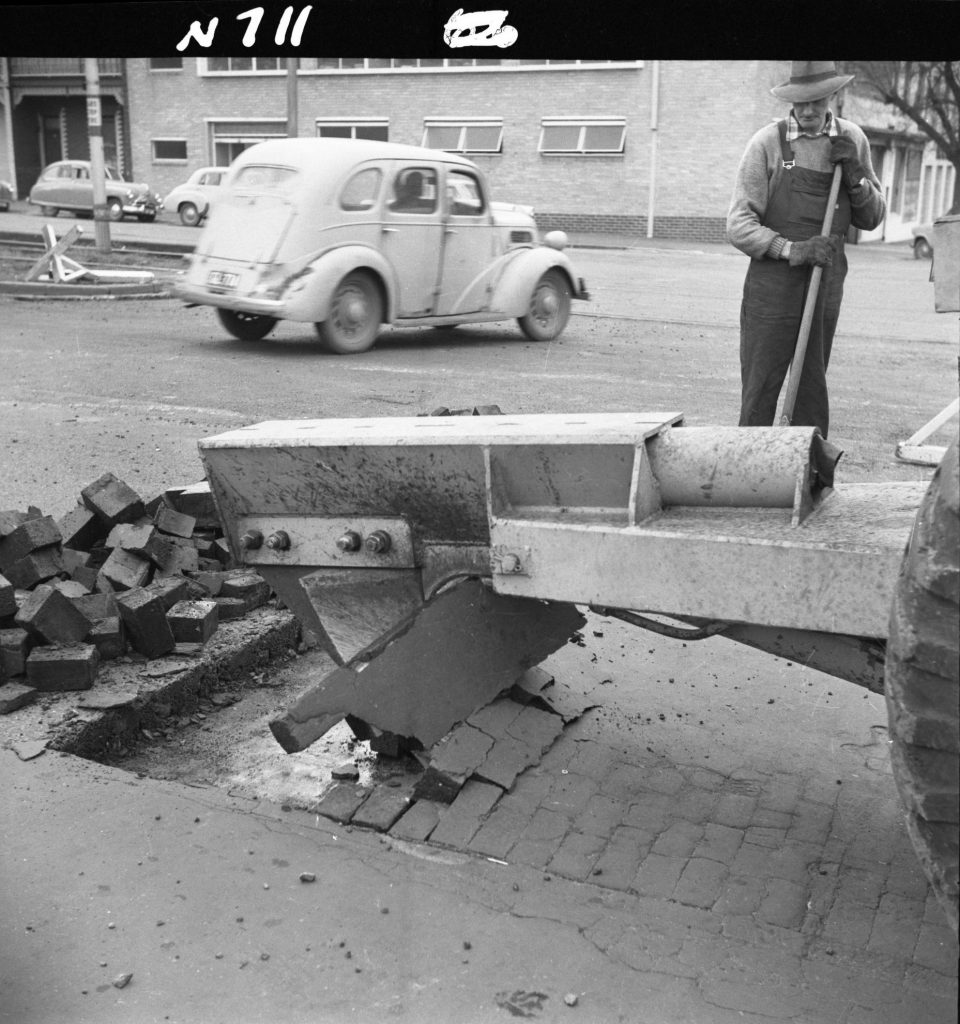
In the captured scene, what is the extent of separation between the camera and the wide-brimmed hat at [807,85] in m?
2.98

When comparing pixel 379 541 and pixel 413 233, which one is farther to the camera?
pixel 413 233

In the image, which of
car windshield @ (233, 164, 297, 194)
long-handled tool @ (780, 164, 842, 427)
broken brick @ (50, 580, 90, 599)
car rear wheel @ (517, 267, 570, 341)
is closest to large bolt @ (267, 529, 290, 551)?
broken brick @ (50, 580, 90, 599)

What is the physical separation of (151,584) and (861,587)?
7.99ft

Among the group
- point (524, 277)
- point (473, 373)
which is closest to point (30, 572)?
point (473, 373)

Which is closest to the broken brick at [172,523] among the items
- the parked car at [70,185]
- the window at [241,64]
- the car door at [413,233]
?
the parked car at [70,185]

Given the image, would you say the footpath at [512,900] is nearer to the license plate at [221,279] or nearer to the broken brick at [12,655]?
the broken brick at [12,655]

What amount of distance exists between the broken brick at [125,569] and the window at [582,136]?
1804mm

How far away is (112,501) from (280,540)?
1.55 meters

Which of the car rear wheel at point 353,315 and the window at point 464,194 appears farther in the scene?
the car rear wheel at point 353,315

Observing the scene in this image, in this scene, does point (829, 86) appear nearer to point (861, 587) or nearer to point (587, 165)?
point (587, 165)

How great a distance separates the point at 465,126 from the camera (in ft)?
12.5

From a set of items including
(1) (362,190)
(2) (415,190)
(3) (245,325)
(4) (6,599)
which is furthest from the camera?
(3) (245,325)

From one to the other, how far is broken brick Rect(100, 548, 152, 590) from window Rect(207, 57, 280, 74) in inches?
79.6

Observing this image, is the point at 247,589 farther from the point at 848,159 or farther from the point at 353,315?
the point at 353,315
